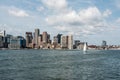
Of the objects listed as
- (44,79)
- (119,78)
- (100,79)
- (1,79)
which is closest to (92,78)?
(100,79)

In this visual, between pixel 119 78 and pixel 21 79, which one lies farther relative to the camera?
pixel 119 78

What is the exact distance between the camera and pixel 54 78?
51688 millimetres

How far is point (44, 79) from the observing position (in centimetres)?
5078

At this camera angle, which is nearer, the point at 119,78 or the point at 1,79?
the point at 1,79

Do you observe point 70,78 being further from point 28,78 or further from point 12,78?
point 12,78

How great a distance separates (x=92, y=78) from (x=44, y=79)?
9953 millimetres

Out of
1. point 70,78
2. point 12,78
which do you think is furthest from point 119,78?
point 12,78

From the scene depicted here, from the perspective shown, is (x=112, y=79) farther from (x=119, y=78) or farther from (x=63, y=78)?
(x=63, y=78)

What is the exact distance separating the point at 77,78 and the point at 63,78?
3.06 m

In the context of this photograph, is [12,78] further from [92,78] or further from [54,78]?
[92,78]

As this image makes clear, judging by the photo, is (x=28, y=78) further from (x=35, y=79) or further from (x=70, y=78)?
(x=70, y=78)

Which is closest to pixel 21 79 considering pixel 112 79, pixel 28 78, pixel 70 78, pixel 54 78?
pixel 28 78

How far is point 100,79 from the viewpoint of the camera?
52531 millimetres

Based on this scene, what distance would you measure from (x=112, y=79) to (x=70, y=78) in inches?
338
